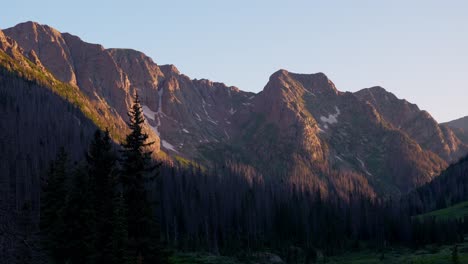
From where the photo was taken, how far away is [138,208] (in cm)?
3769

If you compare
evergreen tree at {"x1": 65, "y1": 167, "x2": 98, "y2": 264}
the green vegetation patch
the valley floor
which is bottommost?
the valley floor

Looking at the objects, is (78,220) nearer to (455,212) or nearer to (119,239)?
(119,239)

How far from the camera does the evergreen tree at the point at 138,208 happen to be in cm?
3716

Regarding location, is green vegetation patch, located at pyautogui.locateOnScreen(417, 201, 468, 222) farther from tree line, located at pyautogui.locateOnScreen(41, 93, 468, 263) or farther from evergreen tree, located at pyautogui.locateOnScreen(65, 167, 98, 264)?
evergreen tree, located at pyautogui.locateOnScreen(65, 167, 98, 264)

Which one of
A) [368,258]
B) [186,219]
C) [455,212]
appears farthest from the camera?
[455,212]

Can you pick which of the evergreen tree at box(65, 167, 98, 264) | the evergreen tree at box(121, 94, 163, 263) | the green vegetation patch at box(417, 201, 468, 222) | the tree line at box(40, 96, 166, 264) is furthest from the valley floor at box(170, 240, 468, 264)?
the evergreen tree at box(121, 94, 163, 263)

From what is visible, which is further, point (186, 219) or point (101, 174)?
point (186, 219)

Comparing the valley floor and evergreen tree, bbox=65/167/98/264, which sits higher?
evergreen tree, bbox=65/167/98/264

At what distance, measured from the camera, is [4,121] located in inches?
6796

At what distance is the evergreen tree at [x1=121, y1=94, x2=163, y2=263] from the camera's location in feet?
122

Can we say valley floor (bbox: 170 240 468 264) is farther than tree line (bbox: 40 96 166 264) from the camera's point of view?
Yes

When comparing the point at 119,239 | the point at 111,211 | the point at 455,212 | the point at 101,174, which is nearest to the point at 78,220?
the point at 101,174

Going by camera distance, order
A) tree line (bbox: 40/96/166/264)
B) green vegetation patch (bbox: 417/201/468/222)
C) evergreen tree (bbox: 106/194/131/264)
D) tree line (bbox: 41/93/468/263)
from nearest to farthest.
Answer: evergreen tree (bbox: 106/194/131/264) → tree line (bbox: 40/96/166/264) → tree line (bbox: 41/93/468/263) → green vegetation patch (bbox: 417/201/468/222)

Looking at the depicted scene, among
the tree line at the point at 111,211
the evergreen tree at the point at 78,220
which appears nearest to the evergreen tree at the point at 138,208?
the tree line at the point at 111,211
